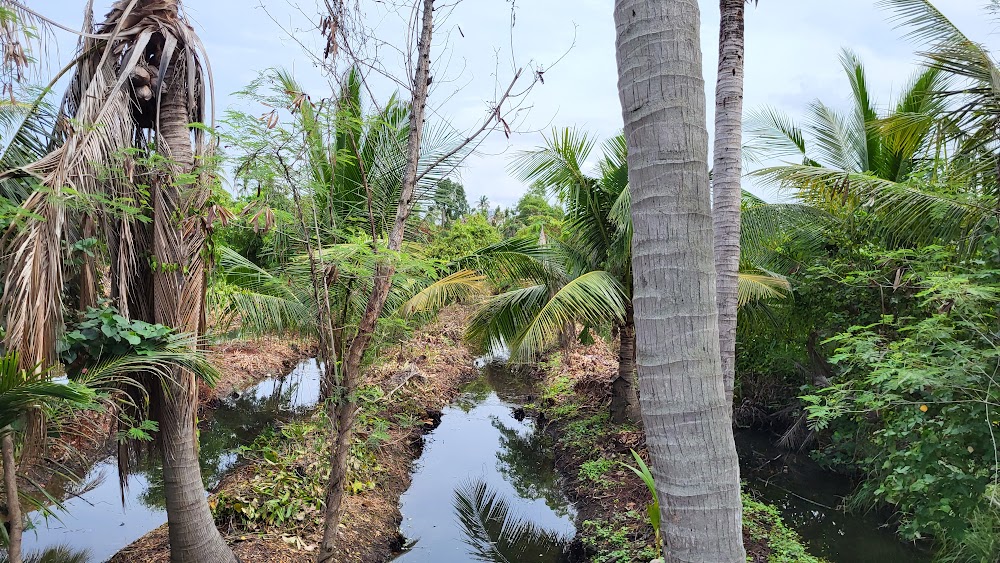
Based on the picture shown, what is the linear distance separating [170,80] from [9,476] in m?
3.08

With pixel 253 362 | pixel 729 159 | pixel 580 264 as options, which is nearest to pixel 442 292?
pixel 580 264

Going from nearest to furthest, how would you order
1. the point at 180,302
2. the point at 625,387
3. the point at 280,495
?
the point at 180,302 → the point at 280,495 → the point at 625,387

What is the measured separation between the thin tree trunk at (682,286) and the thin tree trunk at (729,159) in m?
3.04

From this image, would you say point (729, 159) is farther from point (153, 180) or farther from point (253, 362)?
point (253, 362)

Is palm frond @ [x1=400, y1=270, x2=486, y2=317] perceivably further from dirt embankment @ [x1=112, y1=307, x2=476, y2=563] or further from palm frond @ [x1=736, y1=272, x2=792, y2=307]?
palm frond @ [x1=736, y1=272, x2=792, y2=307]

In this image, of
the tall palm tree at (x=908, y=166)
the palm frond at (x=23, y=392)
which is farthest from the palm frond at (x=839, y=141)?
the palm frond at (x=23, y=392)

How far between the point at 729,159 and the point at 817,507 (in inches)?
216

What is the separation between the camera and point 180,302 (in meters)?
4.21

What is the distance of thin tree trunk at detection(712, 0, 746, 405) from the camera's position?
4.27 metres

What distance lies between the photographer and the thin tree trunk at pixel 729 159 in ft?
14.0

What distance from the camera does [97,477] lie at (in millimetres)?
7406

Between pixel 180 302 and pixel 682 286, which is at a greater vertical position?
pixel 180 302

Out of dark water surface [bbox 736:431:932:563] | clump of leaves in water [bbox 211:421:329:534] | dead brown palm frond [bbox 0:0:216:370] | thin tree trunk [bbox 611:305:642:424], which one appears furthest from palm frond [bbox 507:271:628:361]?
dead brown palm frond [bbox 0:0:216:370]

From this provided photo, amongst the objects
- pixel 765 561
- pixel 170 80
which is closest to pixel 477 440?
pixel 765 561
